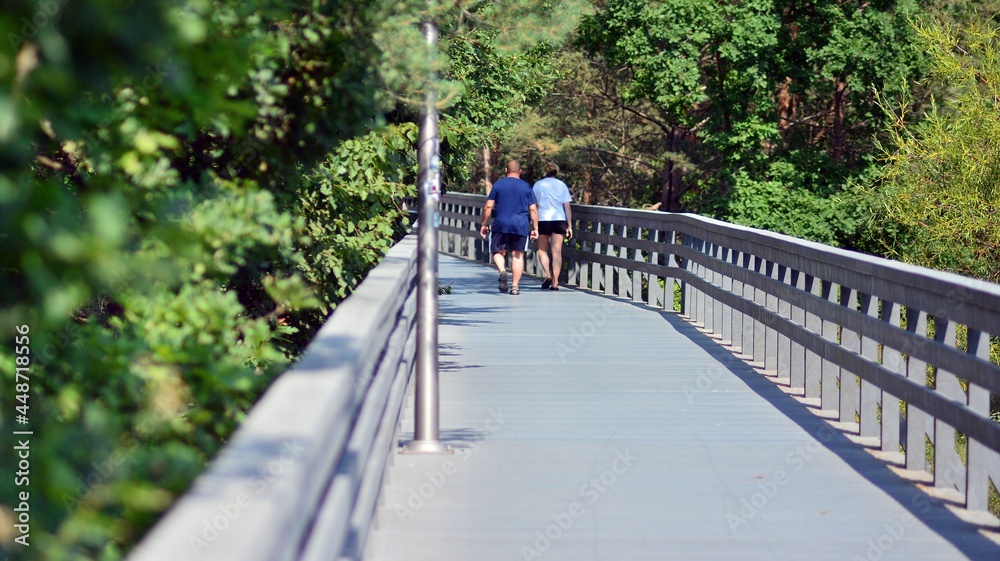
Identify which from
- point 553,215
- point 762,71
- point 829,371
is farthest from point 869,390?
point 762,71

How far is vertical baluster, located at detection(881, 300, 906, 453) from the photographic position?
844 centimetres

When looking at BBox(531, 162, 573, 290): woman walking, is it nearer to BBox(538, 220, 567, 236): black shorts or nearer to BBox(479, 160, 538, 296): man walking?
BBox(538, 220, 567, 236): black shorts

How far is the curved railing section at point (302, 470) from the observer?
2.79m

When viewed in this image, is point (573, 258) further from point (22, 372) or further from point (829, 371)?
point (22, 372)

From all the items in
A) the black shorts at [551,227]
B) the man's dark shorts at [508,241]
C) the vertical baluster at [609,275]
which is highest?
the black shorts at [551,227]

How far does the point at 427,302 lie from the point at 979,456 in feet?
10.3

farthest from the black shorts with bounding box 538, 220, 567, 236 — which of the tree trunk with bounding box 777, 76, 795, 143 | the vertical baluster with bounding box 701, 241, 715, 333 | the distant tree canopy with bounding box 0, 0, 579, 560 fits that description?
the tree trunk with bounding box 777, 76, 795, 143

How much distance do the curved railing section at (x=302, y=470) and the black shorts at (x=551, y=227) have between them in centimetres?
1442

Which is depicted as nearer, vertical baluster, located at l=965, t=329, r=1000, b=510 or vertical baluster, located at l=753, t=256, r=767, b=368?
vertical baluster, located at l=965, t=329, r=1000, b=510

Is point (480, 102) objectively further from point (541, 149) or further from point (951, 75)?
point (541, 149)

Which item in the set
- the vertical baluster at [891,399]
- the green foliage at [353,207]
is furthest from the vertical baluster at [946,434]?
the green foliage at [353,207]

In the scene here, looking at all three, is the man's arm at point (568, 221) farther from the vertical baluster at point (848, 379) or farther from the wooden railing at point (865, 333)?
the vertical baluster at point (848, 379)

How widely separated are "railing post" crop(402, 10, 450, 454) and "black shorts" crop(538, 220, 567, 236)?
12569mm

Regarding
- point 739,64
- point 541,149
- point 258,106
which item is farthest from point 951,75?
point 258,106
